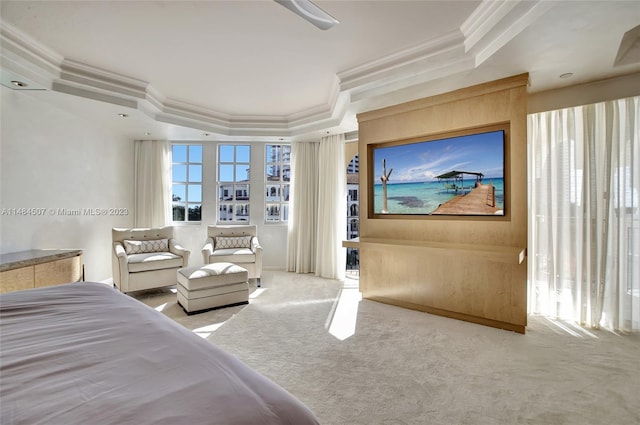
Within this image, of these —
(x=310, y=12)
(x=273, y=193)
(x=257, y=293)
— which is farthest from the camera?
(x=273, y=193)

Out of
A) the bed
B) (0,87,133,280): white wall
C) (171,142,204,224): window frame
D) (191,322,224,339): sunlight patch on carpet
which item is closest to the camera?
the bed

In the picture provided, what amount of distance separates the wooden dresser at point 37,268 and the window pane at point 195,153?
284 centimetres

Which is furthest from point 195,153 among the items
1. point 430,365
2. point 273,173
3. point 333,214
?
point 430,365

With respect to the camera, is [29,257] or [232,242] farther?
[232,242]

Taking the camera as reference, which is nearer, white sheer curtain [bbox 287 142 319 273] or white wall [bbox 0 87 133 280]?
white wall [bbox 0 87 133 280]

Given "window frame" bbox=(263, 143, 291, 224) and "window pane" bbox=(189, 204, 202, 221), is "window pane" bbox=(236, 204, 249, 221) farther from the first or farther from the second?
"window pane" bbox=(189, 204, 202, 221)

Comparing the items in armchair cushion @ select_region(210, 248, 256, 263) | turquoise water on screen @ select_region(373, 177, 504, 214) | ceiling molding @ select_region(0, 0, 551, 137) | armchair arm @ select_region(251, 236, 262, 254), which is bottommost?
armchair cushion @ select_region(210, 248, 256, 263)

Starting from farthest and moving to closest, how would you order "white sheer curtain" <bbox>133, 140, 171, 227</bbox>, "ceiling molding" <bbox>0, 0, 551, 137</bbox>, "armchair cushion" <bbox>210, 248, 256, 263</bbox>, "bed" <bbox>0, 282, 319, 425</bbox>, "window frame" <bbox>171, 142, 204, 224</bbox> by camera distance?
"window frame" <bbox>171, 142, 204, 224</bbox>, "white sheer curtain" <bbox>133, 140, 171, 227</bbox>, "armchair cushion" <bbox>210, 248, 256, 263</bbox>, "ceiling molding" <bbox>0, 0, 551, 137</bbox>, "bed" <bbox>0, 282, 319, 425</bbox>

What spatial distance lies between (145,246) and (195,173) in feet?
6.56

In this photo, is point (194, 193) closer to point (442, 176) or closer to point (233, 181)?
point (233, 181)

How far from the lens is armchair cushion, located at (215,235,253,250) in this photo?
4.92 m

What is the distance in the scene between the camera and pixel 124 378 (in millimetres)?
850

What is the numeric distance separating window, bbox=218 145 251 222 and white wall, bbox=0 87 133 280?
169 centimetres

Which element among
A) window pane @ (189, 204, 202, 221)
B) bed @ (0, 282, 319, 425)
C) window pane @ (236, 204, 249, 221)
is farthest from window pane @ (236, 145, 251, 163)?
bed @ (0, 282, 319, 425)
